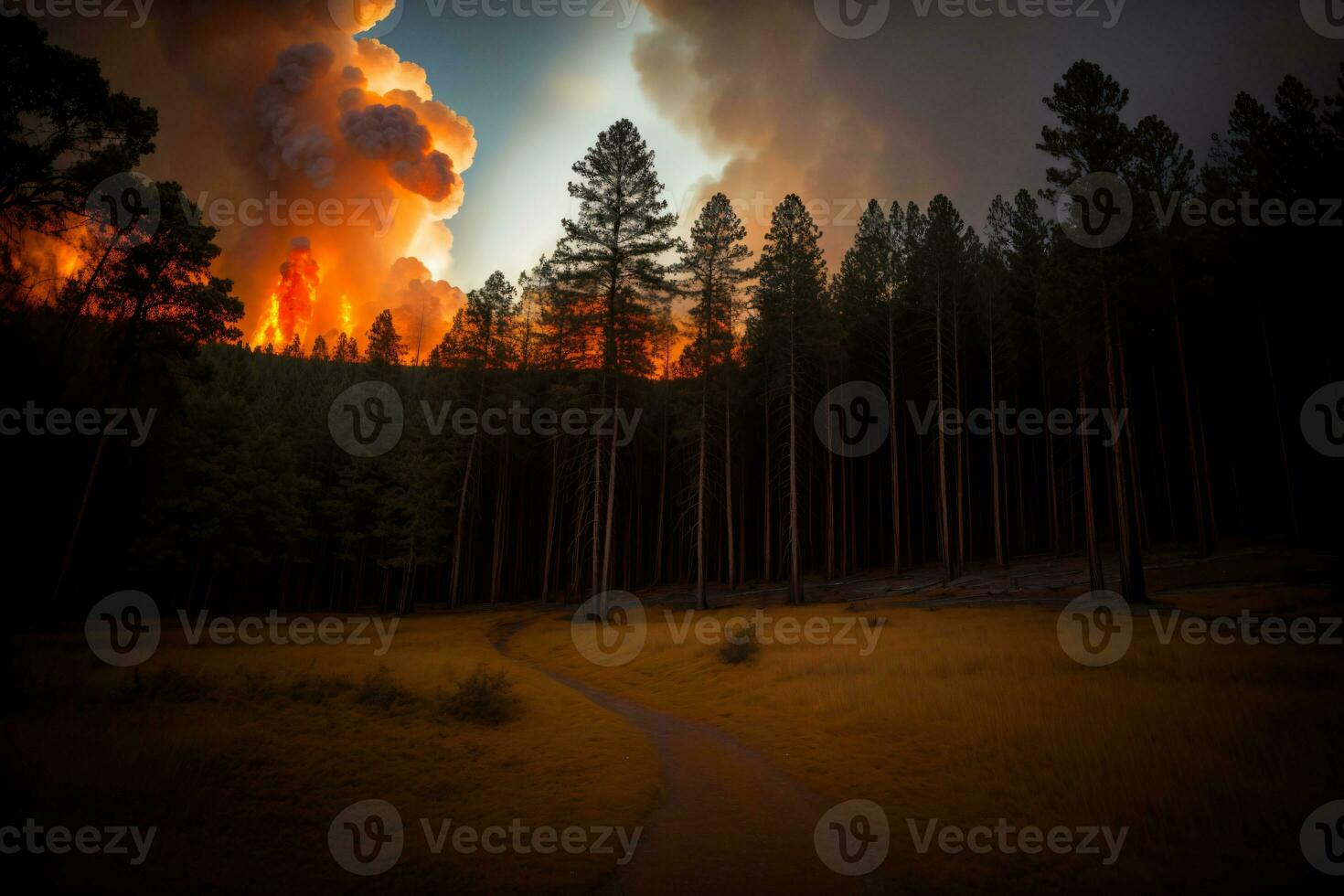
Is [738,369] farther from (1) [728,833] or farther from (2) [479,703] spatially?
(1) [728,833]

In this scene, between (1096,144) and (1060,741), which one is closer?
(1060,741)

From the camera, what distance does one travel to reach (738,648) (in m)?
15.4

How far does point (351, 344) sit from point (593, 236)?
346 ft

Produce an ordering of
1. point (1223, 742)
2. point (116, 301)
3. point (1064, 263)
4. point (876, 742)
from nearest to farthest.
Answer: point (1223, 742) < point (876, 742) < point (116, 301) < point (1064, 263)

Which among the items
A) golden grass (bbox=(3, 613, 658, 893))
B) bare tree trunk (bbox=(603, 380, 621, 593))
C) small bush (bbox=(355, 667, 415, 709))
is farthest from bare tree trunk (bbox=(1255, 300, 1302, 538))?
small bush (bbox=(355, 667, 415, 709))

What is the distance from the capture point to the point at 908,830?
6.39 meters

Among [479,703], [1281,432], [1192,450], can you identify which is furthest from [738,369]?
[1281,432]

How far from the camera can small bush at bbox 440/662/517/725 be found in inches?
393

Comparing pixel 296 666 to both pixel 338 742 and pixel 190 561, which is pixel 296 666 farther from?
pixel 190 561

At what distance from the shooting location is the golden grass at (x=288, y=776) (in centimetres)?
489

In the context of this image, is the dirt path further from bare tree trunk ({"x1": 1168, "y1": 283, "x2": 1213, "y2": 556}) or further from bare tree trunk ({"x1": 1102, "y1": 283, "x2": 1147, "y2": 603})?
bare tree trunk ({"x1": 1168, "y1": 283, "x2": 1213, "y2": 556})

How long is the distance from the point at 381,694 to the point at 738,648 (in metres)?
9.32

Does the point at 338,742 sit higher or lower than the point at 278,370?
lower

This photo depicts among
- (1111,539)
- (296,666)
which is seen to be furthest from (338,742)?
(1111,539)
